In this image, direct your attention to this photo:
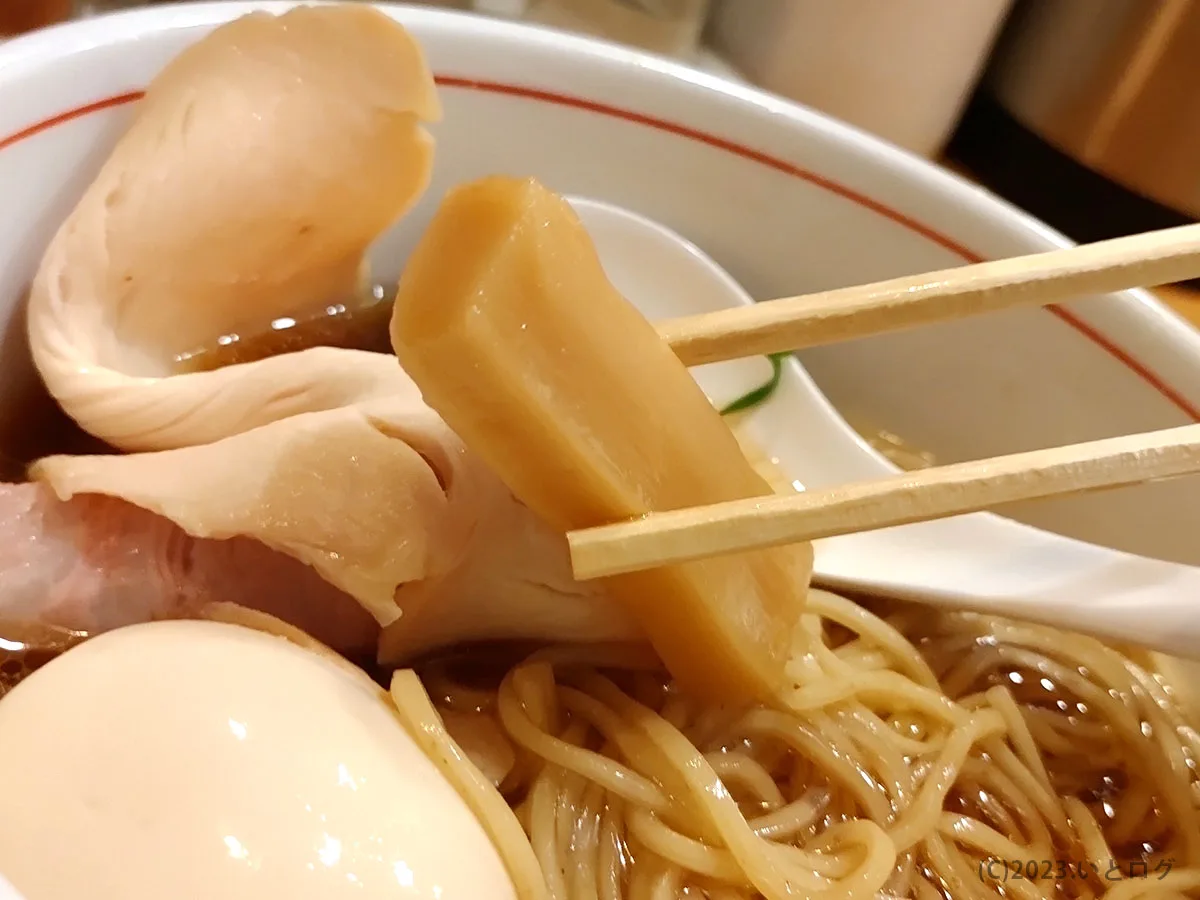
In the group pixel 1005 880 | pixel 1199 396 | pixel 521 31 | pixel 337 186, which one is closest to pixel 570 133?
pixel 521 31

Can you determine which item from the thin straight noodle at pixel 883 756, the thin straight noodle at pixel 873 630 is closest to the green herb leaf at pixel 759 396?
the thin straight noodle at pixel 873 630

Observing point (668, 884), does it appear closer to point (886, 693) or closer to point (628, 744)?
point (628, 744)

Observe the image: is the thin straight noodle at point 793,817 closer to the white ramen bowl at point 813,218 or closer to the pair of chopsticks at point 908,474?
the pair of chopsticks at point 908,474

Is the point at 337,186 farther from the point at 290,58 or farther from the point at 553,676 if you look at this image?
the point at 553,676

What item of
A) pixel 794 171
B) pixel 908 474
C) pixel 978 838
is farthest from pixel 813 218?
pixel 978 838

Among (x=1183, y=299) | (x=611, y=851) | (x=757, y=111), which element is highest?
(x=757, y=111)

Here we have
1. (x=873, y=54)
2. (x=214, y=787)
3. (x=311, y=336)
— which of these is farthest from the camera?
(x=873, y=54)

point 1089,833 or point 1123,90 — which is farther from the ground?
point 1123,90
